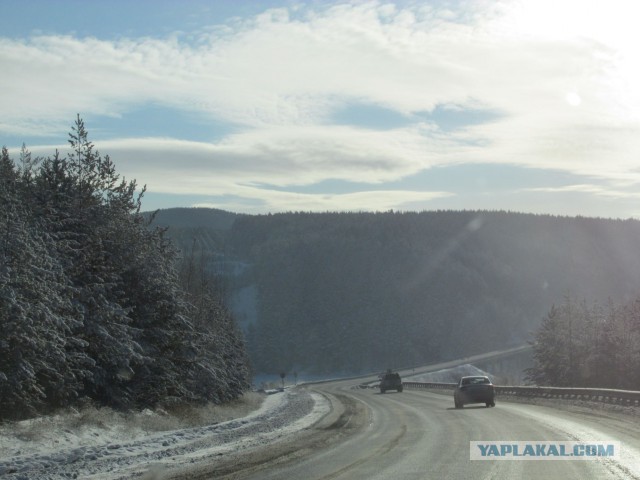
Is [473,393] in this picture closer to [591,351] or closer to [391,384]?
[391,384]

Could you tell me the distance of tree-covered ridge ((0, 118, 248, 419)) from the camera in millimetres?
18406

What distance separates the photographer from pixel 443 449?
16.0 meters

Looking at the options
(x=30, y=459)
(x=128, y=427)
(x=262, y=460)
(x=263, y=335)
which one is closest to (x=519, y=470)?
(x=262, y=460)

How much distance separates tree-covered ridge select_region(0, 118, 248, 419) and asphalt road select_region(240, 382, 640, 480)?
21.0 ft

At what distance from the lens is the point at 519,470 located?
41.0 feet

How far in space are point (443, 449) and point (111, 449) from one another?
7482 millimetres

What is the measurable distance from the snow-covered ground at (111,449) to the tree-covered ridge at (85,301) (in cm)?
152

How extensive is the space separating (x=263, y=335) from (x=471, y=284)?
2159 inches

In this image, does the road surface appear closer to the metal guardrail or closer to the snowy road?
the snowy road

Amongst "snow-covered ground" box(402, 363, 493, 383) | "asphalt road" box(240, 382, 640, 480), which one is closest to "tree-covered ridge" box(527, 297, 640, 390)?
"snow-covered ground" box(402, 363, 493, 383)

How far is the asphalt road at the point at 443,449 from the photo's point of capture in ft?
40.7

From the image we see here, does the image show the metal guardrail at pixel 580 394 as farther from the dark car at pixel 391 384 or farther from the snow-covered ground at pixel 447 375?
the snow-covered ground at pixel 447 375

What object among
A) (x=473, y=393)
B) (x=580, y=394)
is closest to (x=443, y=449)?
(x=473, y=393)

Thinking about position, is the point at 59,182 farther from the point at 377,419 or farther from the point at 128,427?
the point at 377,419
